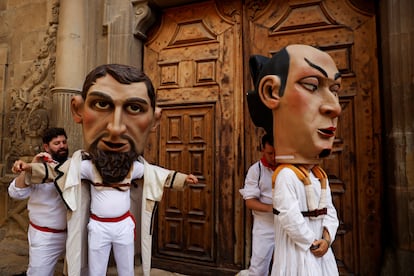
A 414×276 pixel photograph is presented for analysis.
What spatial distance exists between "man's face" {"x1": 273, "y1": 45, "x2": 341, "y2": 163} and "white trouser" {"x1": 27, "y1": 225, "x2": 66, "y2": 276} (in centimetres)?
170

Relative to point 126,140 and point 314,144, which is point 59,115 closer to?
point 126,140

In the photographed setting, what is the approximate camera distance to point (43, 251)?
2.05 metres

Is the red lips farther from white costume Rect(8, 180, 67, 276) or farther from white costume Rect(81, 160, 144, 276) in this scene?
white costume Rect(8, 180, 67, 276)

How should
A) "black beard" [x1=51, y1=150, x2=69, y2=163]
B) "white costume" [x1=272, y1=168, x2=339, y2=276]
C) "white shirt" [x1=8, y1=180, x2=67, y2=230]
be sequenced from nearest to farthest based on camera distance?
"white costume" [x1=272, y1=168, x2=339, y2=276] < "white shirt" [x1=8, y1=180, x2=67, y2=230] < "black beard" [x1=51, y1=150, x2=69, y2=163]

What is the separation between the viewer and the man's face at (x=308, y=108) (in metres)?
1.60

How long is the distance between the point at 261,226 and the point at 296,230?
0.70 meters

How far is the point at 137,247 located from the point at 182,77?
1836 millimetres

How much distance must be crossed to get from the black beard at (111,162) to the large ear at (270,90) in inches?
34.6

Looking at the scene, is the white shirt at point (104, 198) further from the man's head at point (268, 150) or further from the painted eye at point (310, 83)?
the painted eye at point (310, 83)

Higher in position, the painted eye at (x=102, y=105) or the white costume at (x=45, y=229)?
the painted eye at (x=102, y=105)

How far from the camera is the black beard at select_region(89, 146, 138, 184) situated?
1838mm

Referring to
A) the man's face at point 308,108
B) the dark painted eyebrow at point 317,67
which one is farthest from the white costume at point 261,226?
the dark painted eyebrow at point 317,67

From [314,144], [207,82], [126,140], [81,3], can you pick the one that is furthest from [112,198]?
[81,3]

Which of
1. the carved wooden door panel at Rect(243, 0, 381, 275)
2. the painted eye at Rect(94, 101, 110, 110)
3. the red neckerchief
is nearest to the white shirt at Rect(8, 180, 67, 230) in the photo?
the painted eye at Rect(94, 101, 110, 110)
